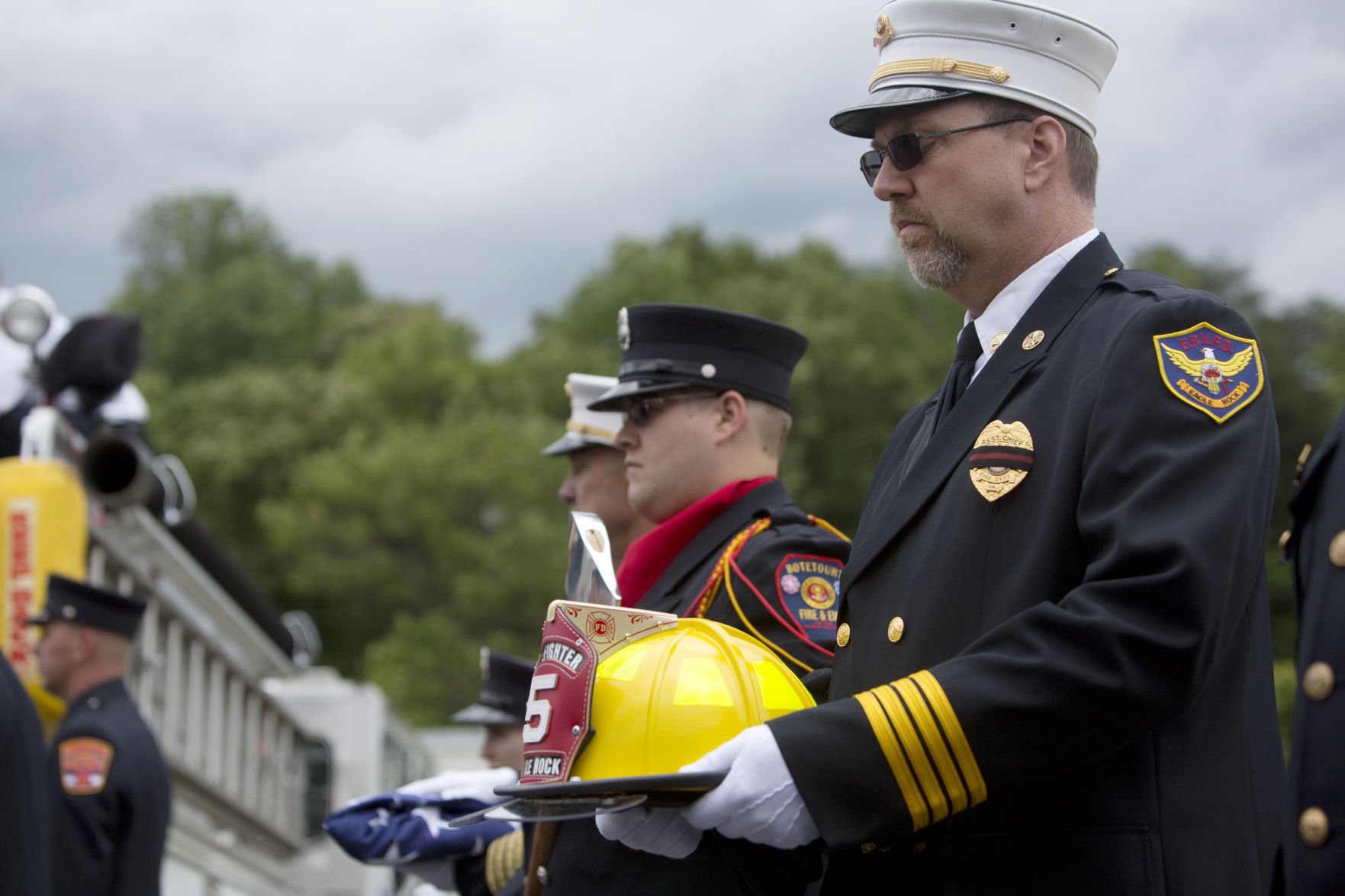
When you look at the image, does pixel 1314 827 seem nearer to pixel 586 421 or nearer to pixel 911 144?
pixel 911 144

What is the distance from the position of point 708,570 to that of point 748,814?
1.75 m

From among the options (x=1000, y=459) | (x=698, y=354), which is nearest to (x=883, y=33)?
(x=1000, y=459)

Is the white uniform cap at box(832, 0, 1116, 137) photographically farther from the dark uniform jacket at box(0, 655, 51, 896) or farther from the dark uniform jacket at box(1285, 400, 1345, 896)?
the dark uniform jacket at box(0, 655, 51, 896)

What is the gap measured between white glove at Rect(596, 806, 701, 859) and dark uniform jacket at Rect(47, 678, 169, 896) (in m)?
4.79

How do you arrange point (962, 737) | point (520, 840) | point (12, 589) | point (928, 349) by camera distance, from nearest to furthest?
point (962, 737), point (520, 840), point (12, 589), point (928, 349)

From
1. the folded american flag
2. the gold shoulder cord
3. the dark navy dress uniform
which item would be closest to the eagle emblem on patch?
the gold shoulder cord

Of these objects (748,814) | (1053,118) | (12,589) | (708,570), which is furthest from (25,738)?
(12,589)

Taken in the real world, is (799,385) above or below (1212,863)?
above

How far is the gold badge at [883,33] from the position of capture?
9.66 ft

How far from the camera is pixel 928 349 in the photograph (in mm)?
38469

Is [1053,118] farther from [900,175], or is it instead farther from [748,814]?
[748,814]

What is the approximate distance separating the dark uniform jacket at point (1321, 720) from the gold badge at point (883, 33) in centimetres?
110

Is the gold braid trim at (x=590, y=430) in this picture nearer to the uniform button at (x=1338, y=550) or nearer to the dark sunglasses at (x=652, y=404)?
the dark sunglasses at (x=652, y=404)

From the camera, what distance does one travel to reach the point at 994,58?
2.81 m
